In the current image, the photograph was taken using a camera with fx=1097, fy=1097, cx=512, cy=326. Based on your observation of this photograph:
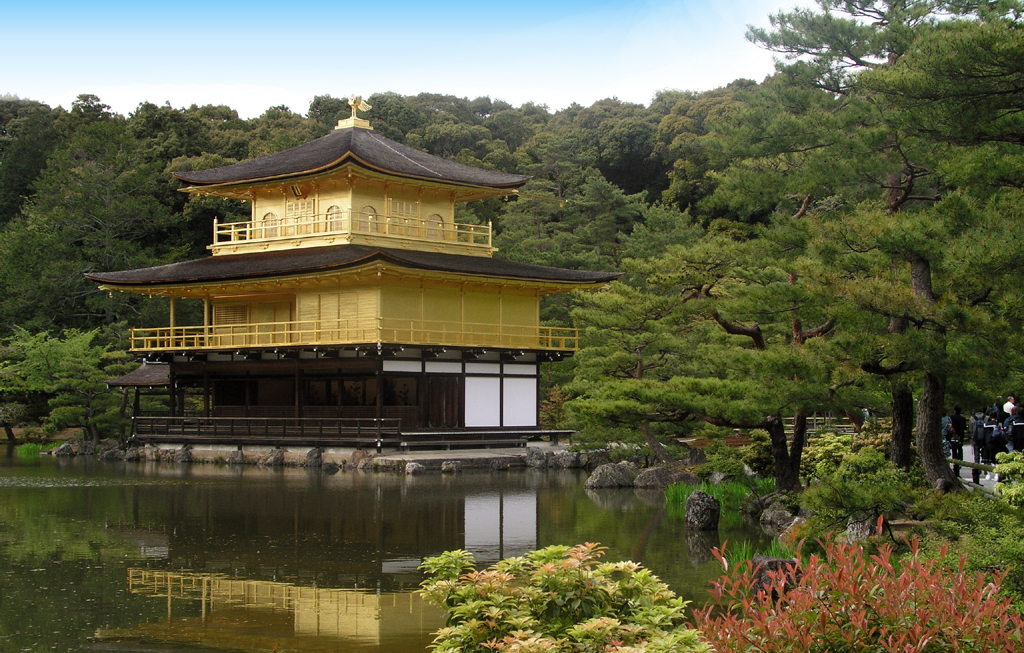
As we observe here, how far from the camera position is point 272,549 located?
519 inches

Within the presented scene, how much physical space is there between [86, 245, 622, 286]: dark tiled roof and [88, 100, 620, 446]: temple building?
3.0 inches

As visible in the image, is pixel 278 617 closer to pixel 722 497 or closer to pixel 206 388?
pixel 722 497

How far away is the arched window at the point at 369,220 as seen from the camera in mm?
32656

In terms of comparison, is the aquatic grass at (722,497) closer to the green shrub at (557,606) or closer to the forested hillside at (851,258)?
the forested hillside at (851,258)

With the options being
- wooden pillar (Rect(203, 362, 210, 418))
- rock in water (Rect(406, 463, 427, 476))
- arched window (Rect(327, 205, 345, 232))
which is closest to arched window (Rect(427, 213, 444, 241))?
arched window (Rect(327, 205, 345, 232))

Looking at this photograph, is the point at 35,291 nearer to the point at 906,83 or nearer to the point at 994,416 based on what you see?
A: the point at 994,416

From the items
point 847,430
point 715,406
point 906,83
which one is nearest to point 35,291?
point 847,430

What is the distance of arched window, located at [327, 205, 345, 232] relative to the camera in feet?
107

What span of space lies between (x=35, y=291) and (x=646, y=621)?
43119 mm

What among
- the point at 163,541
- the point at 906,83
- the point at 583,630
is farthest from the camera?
the point at 163,541

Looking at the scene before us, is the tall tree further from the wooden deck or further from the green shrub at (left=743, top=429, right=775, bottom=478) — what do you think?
the wooden deck

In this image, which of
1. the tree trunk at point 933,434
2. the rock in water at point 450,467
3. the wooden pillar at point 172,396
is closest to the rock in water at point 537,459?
the rock in water at point 450,467

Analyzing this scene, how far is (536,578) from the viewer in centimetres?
615

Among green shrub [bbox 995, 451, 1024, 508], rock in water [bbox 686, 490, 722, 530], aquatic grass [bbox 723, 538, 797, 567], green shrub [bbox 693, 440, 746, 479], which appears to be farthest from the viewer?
green shrub [bbox 693, 440, 746, 479]
